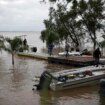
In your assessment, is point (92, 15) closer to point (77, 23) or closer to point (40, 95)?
point (77, 23)

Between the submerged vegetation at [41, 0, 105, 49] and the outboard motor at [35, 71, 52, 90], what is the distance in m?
18.3

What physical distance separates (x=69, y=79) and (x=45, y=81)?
1446 millimetres

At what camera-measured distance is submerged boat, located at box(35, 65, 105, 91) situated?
20000mm

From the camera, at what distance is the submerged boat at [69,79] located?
2000cm

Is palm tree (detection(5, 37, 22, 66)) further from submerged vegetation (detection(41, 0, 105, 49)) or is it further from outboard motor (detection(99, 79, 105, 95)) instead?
outboard motor (detection(99, 79, 105, 95))

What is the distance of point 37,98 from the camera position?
1841 cm

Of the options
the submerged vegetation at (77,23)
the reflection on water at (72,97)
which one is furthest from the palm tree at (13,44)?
the reflection on water at (72,97)

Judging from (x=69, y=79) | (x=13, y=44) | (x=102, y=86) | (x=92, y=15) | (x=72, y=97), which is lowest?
(x=72, y=97)

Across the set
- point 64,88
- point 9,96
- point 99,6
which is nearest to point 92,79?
point 64,88

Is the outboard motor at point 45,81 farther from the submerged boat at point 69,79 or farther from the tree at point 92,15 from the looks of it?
the tree at point 92,15

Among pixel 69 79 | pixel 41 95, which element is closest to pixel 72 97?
pixel 41 95

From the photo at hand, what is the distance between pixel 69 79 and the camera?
2077 centimetres

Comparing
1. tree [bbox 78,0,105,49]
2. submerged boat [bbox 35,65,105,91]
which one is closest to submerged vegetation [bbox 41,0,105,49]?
tree [bbox 78,0,105,49]

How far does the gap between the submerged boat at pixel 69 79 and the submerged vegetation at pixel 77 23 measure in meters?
16.1
